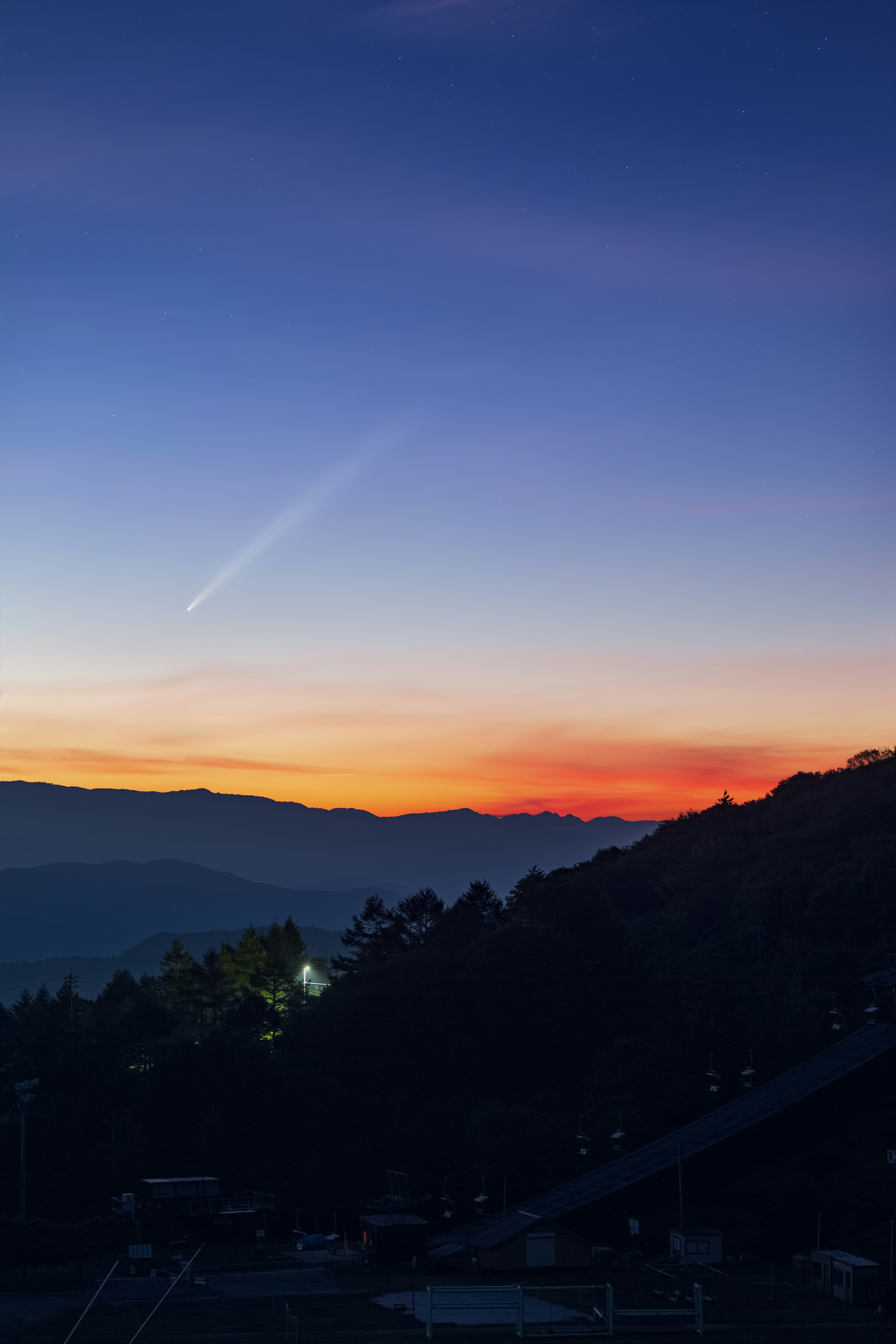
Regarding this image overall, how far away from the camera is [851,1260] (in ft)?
152

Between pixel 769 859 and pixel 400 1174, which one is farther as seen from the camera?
pixel 769 859

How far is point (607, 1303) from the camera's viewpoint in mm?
42500

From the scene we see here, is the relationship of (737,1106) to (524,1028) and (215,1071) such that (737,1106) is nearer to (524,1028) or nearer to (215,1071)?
(524,1028)

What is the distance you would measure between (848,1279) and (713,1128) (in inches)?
770

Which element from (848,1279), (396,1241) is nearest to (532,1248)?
(396,1241)

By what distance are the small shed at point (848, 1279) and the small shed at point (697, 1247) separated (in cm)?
568

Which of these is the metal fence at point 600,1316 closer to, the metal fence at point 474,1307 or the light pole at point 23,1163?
the metal fence at point 474,1307

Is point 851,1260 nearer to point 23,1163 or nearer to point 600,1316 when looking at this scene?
point 600,1316

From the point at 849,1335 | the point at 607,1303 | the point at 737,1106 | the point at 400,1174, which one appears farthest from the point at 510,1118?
the point at 849,1335

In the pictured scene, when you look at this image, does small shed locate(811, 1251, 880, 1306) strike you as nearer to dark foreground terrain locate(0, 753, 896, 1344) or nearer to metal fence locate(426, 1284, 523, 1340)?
dark foreground terrain locate(0, 753, 896, 1344)

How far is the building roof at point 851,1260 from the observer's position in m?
45.7

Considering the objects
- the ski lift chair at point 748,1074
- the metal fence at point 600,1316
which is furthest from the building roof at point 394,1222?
the ski lift chair at point 748,1074

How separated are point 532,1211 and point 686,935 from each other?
4923 centimetres

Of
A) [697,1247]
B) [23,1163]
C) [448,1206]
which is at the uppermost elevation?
[23,1163]
